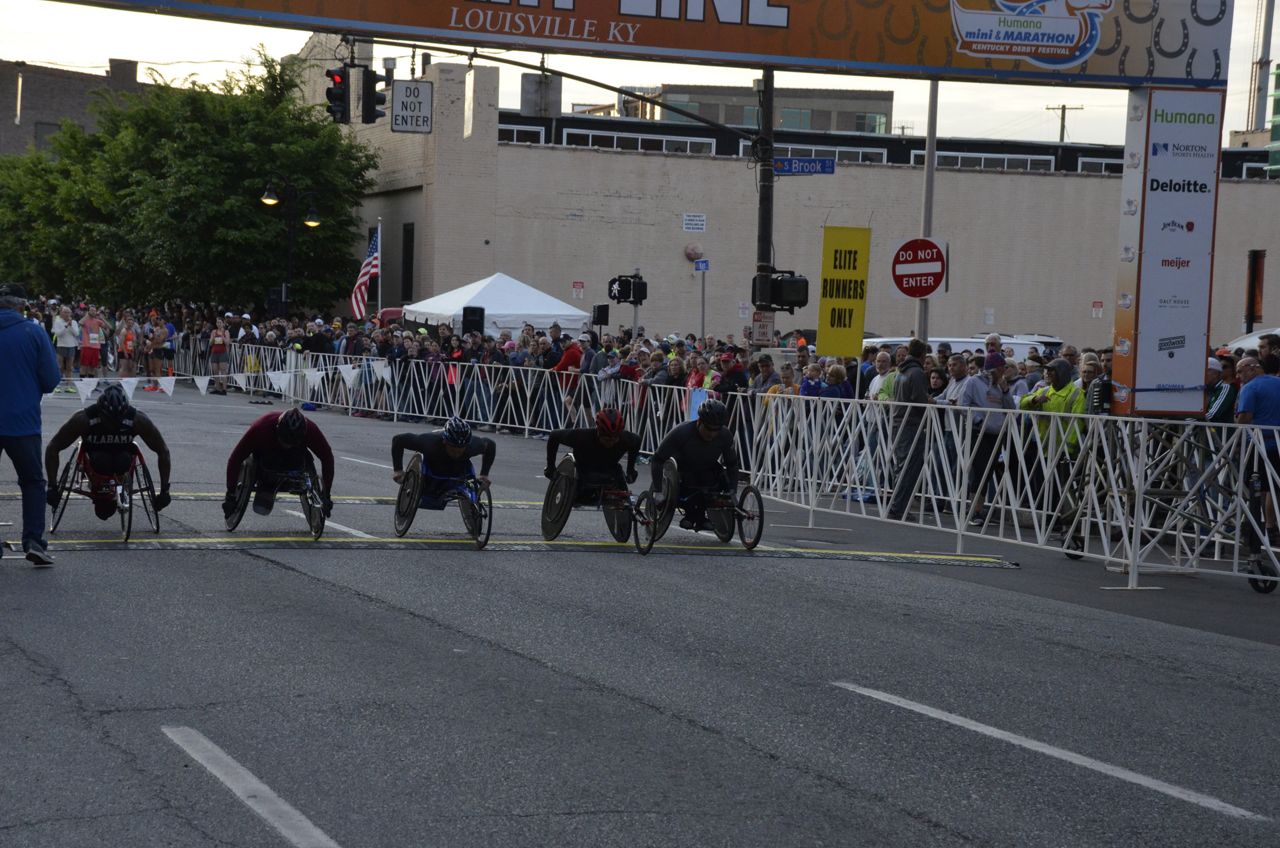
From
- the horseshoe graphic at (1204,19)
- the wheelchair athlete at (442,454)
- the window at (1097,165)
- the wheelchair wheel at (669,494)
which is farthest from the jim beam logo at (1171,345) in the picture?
the window at (1097,165)

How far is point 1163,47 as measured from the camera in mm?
A: 19531

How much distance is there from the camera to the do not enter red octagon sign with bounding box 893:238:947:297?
734 inches

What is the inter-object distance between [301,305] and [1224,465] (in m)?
40.0

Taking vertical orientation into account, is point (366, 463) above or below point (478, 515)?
below

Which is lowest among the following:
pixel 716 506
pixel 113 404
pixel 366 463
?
pixel 366 463

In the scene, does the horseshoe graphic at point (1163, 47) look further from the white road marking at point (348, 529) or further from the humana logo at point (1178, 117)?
the white road marking at point (348, 529)

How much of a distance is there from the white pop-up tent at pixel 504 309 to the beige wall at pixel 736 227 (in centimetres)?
958

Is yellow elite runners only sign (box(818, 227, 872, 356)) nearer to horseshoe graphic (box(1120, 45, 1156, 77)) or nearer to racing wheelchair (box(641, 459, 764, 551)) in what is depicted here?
horseshoe graphic (box(1120, 45, 1156, 77))

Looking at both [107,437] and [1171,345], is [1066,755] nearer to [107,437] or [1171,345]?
[107,437]

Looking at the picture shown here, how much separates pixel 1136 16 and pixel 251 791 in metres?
16.9

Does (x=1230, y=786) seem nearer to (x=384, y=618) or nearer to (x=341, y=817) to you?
(x=341, y=817)

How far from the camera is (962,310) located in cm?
5150

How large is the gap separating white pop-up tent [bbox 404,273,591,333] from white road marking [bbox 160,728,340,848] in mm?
29332

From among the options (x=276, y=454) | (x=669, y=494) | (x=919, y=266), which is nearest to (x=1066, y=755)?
(x=669, y=494)
